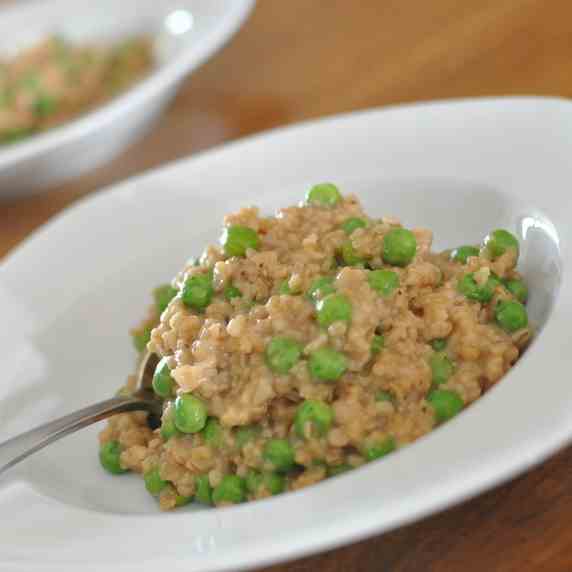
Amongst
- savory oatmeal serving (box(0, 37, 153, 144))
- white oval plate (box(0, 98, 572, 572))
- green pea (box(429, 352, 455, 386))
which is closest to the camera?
white oval plate (box(0, 98, 572, 572))

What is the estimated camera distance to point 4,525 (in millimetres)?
1863

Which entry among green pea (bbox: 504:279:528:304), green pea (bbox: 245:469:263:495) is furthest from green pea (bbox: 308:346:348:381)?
green pea (bbox: 504:279:528:304)

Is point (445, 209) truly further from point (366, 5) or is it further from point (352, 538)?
point (366, 5)

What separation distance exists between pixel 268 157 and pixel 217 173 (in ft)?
0.51

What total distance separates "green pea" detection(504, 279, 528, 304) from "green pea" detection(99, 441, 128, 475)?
93 centimetres

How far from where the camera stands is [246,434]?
75.2 inches

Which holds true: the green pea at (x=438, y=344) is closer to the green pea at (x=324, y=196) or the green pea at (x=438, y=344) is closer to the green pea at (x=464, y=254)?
the green pea at (x=464, y=254)

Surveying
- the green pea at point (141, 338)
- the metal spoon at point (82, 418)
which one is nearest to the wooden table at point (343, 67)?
the green pea at point (141, 338)

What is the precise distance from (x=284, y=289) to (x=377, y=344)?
248 millimetres

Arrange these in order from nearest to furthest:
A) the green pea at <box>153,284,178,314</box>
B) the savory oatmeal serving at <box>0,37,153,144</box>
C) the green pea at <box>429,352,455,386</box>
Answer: the green pea at <box>429,352,455,386</box>, the green pea at <box>153,284,178,314</box>, the savory oatmeal serving at <box>0,37,153,144</box>

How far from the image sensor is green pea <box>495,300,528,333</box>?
6.46 feet

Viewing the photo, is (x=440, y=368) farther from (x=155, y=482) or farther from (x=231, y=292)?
(x=155, y=482)

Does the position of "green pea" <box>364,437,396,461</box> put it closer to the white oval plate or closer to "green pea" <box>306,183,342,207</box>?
the white oval plate

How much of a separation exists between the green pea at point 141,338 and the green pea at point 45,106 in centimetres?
171
